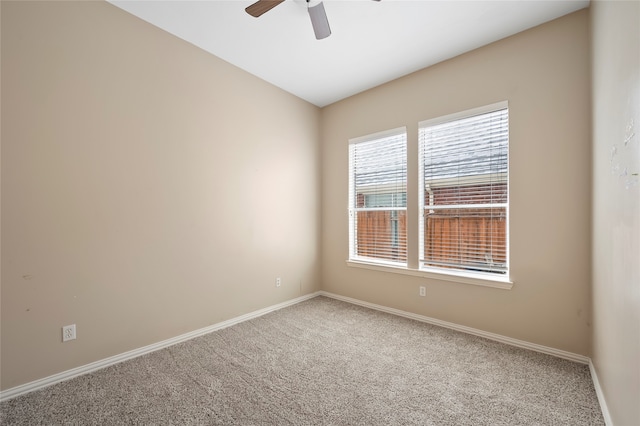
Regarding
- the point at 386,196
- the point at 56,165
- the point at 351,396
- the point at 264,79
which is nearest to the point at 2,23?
the point at 56,165

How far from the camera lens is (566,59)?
2346 mm

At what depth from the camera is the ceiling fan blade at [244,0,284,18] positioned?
6.50 ft

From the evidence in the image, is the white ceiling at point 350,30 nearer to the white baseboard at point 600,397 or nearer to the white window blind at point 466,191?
the white window blind at point 466,191

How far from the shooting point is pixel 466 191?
2957 mm

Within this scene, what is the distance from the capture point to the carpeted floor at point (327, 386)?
1684mm

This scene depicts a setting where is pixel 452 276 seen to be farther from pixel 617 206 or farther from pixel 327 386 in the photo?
pixel 327 386

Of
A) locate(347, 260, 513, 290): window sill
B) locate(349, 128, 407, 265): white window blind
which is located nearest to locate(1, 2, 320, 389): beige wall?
locate(349, 128, 407, 265): white window blind

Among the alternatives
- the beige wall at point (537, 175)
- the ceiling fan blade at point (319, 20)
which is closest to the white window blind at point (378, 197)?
the beige wall at point (537, 175)

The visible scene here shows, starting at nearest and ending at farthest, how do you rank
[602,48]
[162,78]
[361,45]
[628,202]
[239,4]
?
[628,202]
[602,48]
[239,4]
[162,78]
[361,45]

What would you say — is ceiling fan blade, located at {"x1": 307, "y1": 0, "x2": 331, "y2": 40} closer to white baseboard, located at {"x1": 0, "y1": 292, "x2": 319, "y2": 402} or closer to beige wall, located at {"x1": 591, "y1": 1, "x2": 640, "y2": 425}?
beige wall, located at {"x1": 591, "y1": 1, "x2": 640, "y2": 425}

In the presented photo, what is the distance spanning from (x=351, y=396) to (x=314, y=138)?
3.43 metres

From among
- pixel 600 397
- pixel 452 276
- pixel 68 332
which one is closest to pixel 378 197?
pixel 452 276

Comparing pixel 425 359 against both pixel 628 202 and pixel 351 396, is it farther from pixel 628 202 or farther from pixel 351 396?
pixel 628 202

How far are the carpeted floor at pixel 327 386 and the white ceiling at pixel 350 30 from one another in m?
3.00
